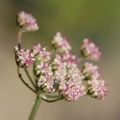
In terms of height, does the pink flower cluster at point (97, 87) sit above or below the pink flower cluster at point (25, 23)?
below

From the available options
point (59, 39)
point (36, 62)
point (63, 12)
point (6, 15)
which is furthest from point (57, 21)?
point (36, 62)

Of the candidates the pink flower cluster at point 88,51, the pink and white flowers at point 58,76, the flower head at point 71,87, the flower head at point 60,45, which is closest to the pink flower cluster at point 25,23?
the flower head at point 60,45

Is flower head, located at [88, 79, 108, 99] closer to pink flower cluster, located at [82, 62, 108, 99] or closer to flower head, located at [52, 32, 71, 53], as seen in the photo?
pink flower cluster, located at [82, 62, 108, 99]

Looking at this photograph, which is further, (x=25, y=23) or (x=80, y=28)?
(x=80, y=28)

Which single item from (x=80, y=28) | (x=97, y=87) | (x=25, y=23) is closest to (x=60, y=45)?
(x=25, y=23)

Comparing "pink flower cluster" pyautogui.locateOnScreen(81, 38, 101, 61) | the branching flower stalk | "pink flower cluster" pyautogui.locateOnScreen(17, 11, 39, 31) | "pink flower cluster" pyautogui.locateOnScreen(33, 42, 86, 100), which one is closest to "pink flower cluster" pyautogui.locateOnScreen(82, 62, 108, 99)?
the branching flower stalk

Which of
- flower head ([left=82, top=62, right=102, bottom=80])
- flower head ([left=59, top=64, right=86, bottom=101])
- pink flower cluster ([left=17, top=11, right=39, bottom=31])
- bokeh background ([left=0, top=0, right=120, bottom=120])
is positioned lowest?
flower head ([left=59, top=64, right=86, bottom=101])

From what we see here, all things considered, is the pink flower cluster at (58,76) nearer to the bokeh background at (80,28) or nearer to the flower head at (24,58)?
the flower head at (24,58)

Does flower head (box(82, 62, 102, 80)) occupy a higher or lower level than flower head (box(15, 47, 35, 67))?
higher

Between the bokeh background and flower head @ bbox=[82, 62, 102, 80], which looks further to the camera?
the bokeh background

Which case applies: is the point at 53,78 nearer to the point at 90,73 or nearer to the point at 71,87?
the point at 71,87

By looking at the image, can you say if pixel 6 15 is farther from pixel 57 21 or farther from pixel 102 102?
pixel 102 102
